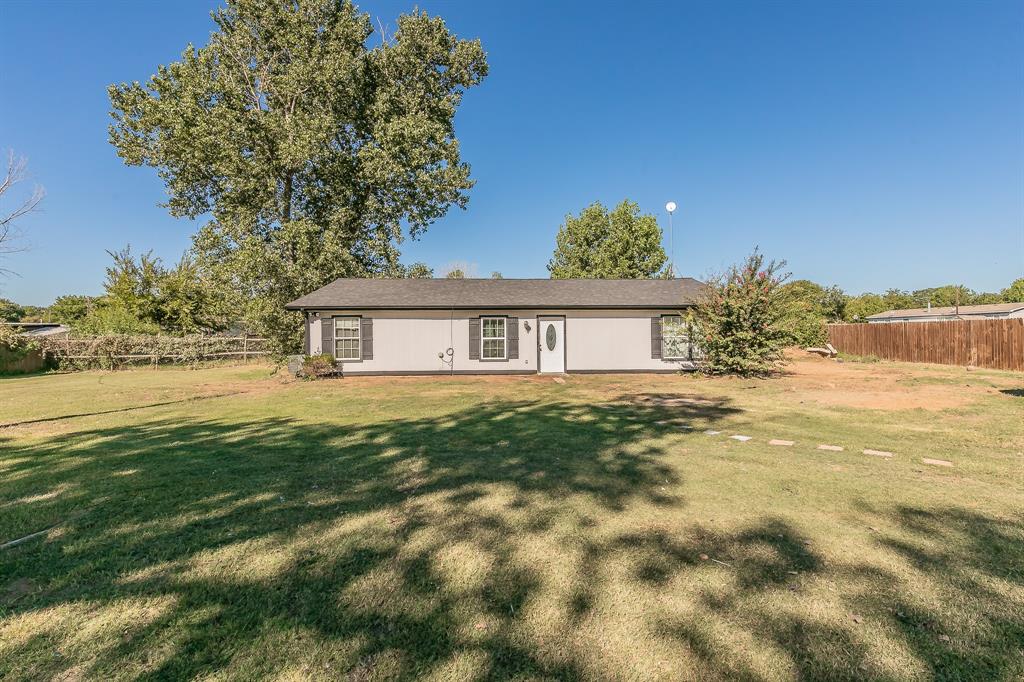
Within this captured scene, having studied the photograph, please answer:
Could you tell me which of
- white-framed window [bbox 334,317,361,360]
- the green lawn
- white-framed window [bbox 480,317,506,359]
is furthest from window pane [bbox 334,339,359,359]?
the green lawn

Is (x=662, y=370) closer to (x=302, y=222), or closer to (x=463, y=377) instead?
(x=463, y=377)

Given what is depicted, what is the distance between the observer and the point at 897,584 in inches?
100

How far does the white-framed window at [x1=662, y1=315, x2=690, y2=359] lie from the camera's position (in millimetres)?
15680

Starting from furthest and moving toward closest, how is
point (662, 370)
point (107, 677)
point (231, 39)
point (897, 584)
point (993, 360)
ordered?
point (231, 39)
point (662, 370)
point (993, 360)
point (897, 584)
point (107, 677)

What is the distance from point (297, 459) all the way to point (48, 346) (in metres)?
22.5

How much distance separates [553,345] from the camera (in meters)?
15.9

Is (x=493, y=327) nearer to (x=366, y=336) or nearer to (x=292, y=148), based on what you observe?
(x=366, y=336)

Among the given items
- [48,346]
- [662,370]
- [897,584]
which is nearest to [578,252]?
[662,370]

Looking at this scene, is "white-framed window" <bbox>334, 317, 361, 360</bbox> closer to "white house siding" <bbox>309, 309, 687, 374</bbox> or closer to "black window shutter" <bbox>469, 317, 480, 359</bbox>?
"white house siding" <bbox>309, 309, 687, 374</bbox>

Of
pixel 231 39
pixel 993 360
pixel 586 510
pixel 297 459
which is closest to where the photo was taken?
pixel 586 510

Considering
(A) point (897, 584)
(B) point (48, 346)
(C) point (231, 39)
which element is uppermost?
(C) point (231, 39)

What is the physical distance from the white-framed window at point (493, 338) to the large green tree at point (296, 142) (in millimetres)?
8294

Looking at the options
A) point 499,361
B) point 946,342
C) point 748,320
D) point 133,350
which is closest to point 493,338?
point 499,361

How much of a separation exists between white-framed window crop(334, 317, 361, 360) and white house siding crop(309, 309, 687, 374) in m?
0.27
